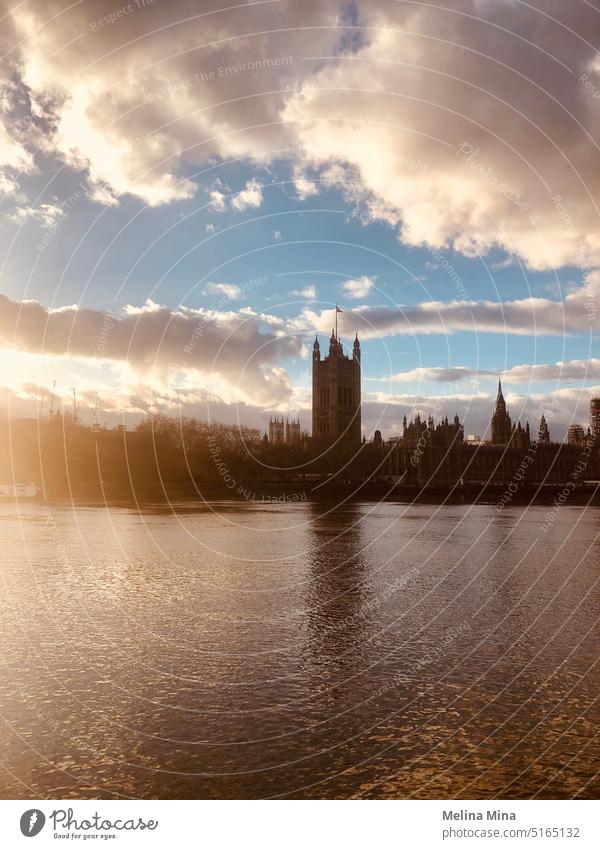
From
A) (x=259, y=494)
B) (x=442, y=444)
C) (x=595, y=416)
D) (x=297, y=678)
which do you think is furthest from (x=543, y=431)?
(x=297, y=678)

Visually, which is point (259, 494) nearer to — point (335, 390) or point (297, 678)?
point (297, 678)

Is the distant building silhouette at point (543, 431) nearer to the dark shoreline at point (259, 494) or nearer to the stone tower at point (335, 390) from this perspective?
the stone tower at point (335, 390)

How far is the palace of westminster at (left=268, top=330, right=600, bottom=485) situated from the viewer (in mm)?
137500

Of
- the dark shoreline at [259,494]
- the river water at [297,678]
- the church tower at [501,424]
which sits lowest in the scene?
the dark shoreline at [259,494]

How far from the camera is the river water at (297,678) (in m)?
7.05

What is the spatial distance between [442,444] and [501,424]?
47.2m

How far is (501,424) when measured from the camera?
601 ft

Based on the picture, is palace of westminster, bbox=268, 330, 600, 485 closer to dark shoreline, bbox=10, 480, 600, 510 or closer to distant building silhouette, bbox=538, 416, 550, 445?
distant building silhouette, bbox=538, 416, 550, 445

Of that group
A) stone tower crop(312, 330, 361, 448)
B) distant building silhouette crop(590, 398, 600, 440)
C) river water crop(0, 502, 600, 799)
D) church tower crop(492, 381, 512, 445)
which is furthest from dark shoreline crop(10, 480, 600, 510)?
distant building silhouette crop(590, 398, 600, 440)

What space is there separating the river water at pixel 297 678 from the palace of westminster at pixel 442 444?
339 ft

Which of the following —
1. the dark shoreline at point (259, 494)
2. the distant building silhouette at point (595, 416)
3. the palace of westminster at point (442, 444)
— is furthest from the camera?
the distant building silhouette at point (595, 416)

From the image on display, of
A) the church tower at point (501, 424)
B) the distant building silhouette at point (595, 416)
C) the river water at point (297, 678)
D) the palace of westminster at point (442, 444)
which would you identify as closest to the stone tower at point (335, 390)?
the palace of westminster at point (442, 444)

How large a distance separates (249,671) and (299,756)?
115 inches

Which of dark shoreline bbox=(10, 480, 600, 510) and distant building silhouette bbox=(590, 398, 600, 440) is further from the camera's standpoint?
distant building silhouette bbox=(590, 398, 600, 440)
